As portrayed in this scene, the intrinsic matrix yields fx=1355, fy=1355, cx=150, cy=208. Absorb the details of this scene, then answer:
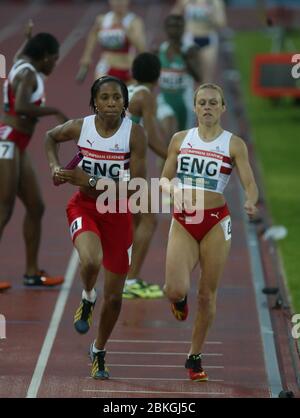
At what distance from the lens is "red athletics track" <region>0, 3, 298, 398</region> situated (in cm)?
1141

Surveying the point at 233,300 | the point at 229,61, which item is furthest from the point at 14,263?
the point at 229,61

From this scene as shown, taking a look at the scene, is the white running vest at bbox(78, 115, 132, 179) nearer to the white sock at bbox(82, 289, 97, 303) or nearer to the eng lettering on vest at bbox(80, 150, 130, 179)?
the eng lettering on vest at bbox(80, 150, 130, 179)

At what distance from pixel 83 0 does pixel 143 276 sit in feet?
129

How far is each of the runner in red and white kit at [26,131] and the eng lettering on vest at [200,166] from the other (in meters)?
2.71

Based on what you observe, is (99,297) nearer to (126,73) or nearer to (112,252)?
(112,252)

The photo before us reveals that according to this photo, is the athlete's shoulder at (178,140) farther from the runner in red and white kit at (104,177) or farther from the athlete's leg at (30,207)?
the athlete's leg at (30,207)

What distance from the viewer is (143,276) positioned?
51.5ft

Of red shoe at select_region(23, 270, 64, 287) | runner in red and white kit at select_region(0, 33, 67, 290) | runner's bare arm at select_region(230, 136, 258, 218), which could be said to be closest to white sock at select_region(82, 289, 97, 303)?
runner's bare arm at select_region(230, 136, 258, 218)

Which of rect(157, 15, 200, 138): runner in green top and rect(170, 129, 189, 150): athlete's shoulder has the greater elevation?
rect(157, 15, 200, 138): runner in green top

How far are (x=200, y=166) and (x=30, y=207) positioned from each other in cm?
395

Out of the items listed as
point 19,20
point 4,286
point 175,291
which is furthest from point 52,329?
point 19,20

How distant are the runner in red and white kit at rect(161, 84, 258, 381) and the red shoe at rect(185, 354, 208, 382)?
243 mm

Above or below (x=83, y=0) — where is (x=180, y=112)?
below
